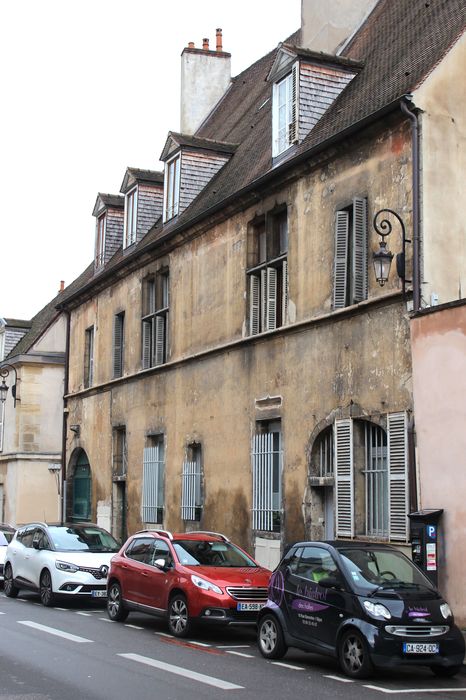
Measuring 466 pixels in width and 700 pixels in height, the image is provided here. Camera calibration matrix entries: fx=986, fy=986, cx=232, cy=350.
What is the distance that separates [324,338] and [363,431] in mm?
1952

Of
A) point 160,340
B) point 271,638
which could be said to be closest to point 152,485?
point 160,340

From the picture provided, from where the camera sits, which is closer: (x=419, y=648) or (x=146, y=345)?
(x=419, y=648)

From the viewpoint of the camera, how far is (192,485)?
22.2m

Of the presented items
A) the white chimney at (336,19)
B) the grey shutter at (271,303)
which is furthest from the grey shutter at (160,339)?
the white chimney at (336,19)

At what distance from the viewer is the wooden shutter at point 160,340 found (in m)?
24.7

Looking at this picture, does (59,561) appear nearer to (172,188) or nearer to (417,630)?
Result: (417,630)

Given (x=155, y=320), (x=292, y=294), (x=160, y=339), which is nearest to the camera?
(x=292, y=294)

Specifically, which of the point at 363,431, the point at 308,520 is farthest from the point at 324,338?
the point at 308,520

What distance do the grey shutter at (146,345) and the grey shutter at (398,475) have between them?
10.8 m

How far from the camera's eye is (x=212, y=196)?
76.4ft

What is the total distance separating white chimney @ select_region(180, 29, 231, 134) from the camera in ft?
101

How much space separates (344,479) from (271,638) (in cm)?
467

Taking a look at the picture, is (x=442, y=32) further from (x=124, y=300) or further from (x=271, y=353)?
(x=124, y=300)

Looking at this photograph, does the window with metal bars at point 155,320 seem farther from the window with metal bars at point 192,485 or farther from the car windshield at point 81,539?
the car windshield at point 81,539
